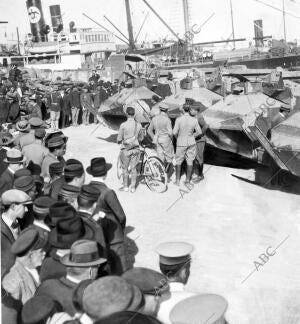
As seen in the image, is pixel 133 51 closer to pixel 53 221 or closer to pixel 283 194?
pixel 283 194

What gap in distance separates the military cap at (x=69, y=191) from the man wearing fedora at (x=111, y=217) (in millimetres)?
217

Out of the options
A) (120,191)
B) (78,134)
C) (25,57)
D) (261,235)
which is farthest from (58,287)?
(25,57)

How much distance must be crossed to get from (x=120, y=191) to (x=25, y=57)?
52.4 meters

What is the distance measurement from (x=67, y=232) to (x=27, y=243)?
0.41 m

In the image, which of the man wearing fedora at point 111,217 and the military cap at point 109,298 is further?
the man wearing fedora at point 111,217

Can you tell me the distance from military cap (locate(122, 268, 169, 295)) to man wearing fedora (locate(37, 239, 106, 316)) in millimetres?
260

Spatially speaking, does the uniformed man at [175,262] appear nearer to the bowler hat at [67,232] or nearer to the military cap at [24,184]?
the bowler hat at [67,232]

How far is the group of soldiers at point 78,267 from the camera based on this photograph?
266cm

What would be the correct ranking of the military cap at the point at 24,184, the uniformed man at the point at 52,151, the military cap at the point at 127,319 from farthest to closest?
the uniformed man at the point at 52,151 → the military cap at the point at 24,184 → the military cap at the point at 127,319

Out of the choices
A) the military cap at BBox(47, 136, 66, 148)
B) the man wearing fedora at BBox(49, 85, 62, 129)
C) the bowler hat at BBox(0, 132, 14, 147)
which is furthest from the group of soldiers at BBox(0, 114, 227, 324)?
the man wearing fedora at BBox(49, 85, 62, 129)

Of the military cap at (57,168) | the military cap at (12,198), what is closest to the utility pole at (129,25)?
the military cap at (57,168)

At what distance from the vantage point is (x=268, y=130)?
9.52 m

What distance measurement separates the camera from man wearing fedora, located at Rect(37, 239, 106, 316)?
3.23 meters

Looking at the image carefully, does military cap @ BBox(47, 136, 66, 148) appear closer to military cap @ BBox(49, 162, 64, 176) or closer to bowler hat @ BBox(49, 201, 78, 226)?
military cap @ BBox(49, 162, 64, 176)
